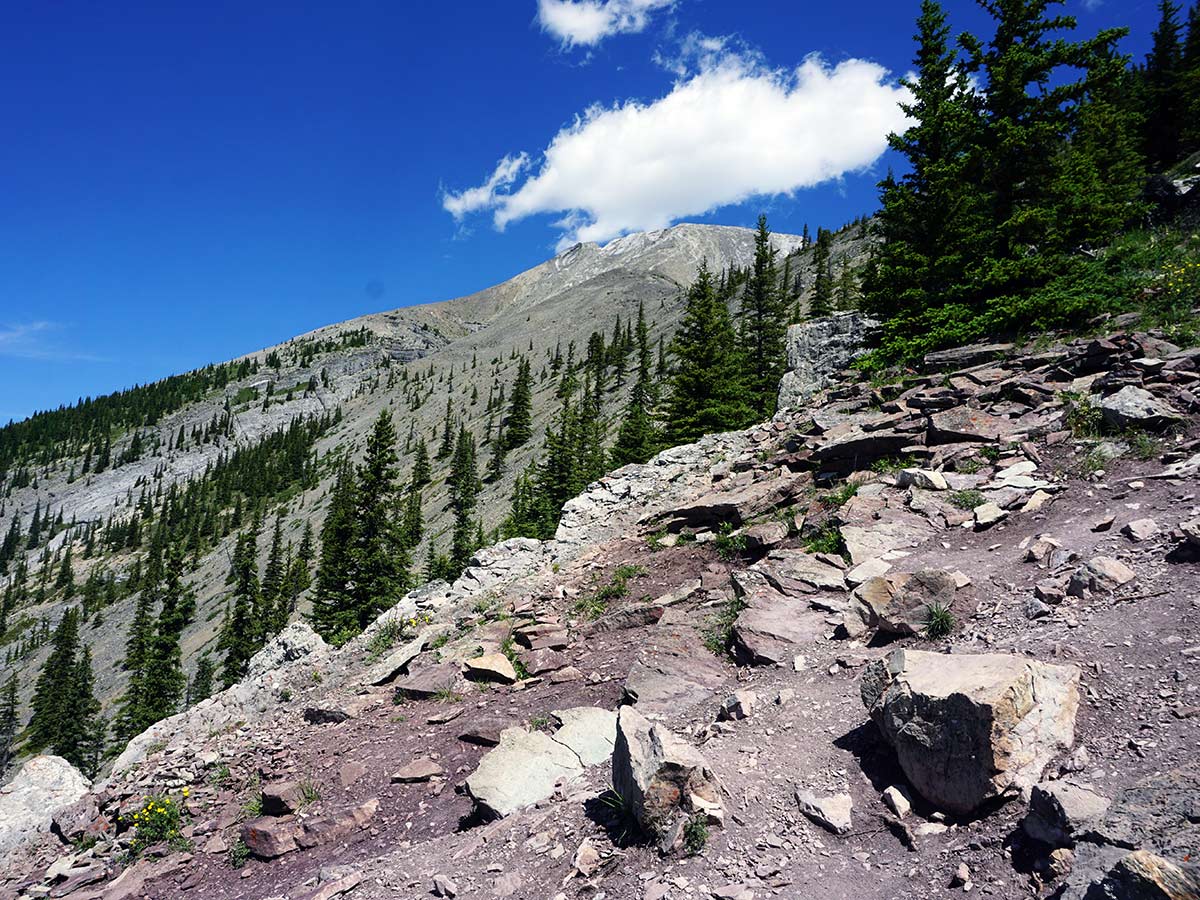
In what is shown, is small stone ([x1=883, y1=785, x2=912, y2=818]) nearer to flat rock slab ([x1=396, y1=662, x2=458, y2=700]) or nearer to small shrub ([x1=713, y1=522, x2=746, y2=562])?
small shrub ([x1=713, y1=522, x2=746, y2=562])

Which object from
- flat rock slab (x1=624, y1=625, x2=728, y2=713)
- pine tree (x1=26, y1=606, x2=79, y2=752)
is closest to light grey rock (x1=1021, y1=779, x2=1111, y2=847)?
flat rock slab (x1=624, y1=625, x2=728, y2=713)

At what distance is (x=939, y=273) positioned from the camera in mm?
18891

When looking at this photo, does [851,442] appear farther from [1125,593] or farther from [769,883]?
[769,883]

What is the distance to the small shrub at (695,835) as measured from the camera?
5301 mm

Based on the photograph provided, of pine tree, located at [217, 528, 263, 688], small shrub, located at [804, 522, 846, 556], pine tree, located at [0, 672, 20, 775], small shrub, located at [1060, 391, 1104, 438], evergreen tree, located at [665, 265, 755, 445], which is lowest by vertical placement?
pine tree, located at [0, 672, 20, 775]

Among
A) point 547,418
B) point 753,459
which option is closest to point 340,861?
point 753,459

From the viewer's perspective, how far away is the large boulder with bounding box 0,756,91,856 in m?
10.7

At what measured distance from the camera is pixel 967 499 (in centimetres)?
1027

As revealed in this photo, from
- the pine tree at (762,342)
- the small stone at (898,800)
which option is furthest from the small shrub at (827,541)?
the pine tree at (762,342)

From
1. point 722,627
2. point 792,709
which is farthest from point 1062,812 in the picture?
point 722,627

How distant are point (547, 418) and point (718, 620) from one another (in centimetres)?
10333

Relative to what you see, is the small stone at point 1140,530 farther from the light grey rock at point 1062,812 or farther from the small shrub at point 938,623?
the light grey rock at point 1062,812

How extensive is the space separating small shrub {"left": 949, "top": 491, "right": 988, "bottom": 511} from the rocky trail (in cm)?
4

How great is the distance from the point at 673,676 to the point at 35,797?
533 inches
